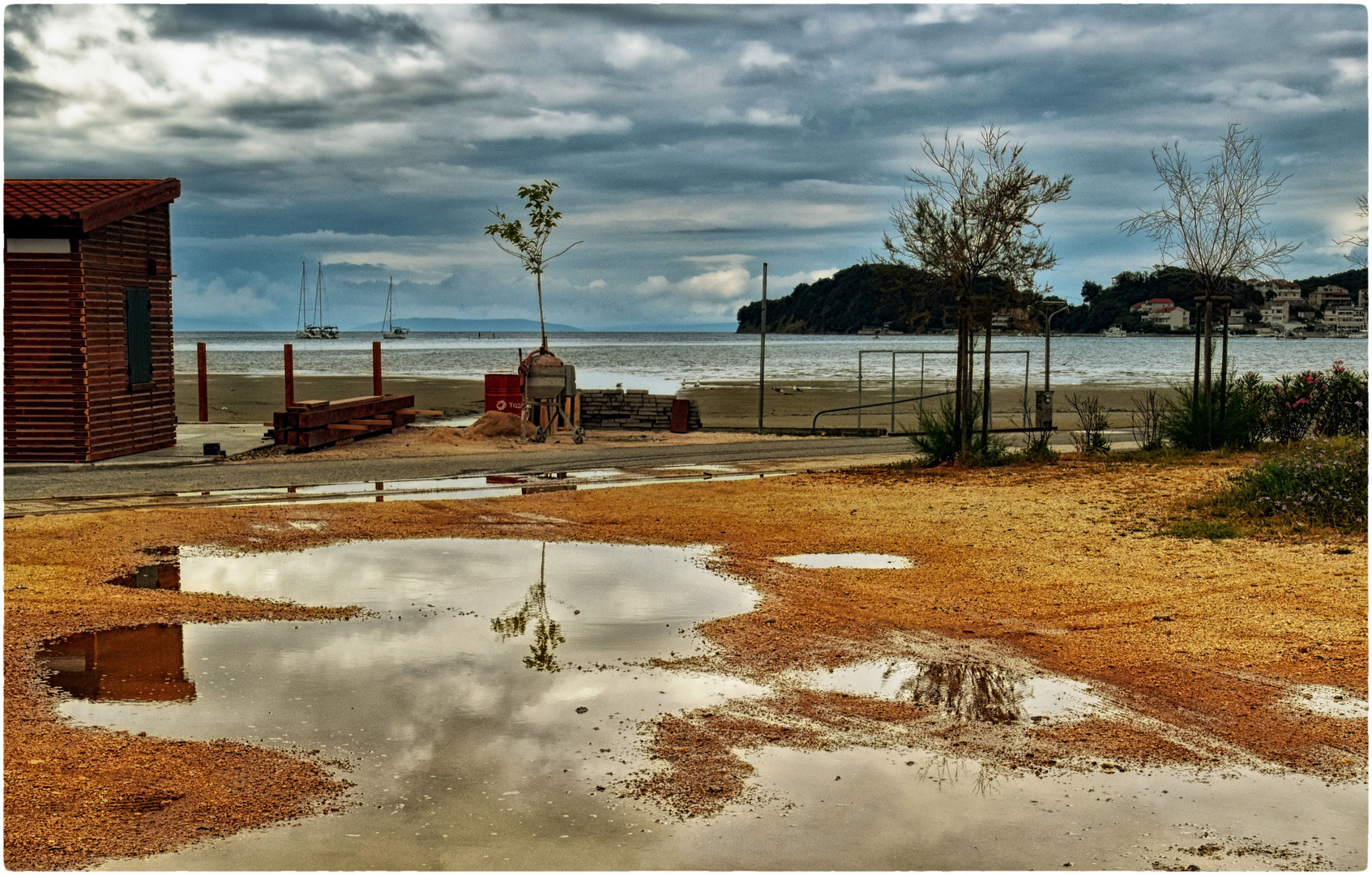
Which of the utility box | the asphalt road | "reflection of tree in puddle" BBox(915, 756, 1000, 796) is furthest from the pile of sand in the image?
"reflection of tree in puddle" BBox(915, 756, 1000, 796)

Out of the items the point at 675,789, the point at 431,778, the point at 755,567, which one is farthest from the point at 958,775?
the point at 755,567

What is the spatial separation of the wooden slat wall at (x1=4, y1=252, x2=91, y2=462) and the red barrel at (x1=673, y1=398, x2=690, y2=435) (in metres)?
11.3

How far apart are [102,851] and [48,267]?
54.4 feet

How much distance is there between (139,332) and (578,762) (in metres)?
17.6

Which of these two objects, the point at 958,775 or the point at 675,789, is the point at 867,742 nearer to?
the point at 958,775

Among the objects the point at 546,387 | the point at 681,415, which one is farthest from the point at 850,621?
the point at 681,415

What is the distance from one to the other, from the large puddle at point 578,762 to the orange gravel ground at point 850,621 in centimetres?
22

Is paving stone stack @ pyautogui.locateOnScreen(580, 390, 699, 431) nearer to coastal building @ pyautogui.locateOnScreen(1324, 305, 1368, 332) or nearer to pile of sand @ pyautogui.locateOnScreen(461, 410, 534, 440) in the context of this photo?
pile of sand @ pyautogui.locateOnScreen(461, 410, 534, 440)

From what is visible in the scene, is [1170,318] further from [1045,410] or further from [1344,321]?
[1045,410]

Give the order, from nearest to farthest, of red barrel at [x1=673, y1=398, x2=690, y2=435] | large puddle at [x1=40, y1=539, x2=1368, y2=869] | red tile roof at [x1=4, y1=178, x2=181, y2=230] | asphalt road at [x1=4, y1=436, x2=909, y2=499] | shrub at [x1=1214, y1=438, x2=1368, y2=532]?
large puddle at [x1=40, y1=539, x2=1368, y2=869], shrub at [x1=1214, y1=438, x2=1368, y2=532], asphalt road at [x1=4, y1=436, x2=909, y2=499], red tile roof at [x1=4, y1=178, x2=181, y2=230], red barrel at [x1=673, y1=398, x2=690, y2=435]

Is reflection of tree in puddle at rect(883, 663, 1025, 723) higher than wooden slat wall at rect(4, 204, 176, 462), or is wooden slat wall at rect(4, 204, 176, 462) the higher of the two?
wooden slat wall at rect(4, 204, 176, 462)

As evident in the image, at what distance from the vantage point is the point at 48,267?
741 inches

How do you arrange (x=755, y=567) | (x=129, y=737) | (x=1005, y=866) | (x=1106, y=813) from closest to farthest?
(x=1005, y=866) < (x=1106, y=813) < (x=129, y=737) < (x=755, y=567)

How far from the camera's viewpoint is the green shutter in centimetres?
2030
